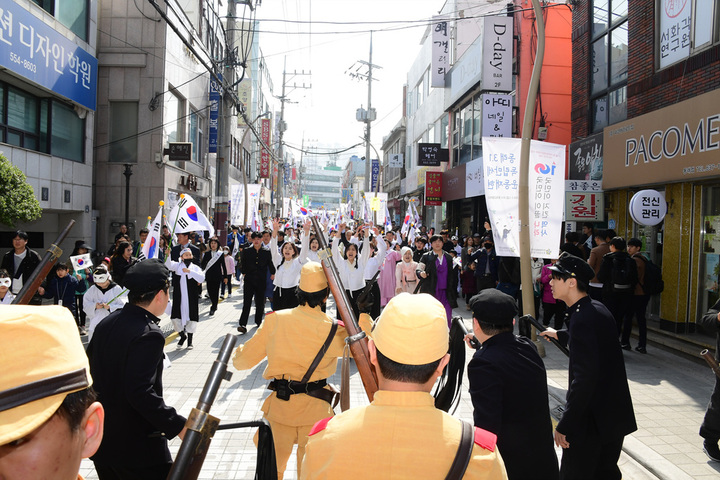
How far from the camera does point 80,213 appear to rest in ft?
59.6

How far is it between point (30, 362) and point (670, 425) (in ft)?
20.3

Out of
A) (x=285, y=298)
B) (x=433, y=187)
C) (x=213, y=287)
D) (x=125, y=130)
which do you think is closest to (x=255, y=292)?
(x=285, y=298)

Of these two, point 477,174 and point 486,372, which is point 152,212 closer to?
point 477,174

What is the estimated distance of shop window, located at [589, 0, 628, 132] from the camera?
1200cm

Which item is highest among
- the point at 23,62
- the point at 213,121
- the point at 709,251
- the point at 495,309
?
the point at 213,121

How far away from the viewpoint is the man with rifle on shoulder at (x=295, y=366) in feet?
11.3

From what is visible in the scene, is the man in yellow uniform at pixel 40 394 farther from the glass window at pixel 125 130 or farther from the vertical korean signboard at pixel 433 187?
the vertical korean signboard at pixel 433 187

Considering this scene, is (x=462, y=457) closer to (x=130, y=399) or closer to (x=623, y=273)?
(x=130, y=399)

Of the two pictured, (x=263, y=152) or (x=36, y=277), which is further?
(x=263, y=152)

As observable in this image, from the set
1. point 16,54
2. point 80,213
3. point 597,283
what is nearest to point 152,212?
point 80,213

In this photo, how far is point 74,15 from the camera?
55.4ft

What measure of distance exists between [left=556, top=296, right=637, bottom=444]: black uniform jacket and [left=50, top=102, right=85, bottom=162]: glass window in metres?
17.3

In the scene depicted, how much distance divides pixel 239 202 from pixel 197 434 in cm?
1865

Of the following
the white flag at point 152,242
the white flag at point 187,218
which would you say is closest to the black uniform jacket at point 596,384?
the white flag at point 152,242
